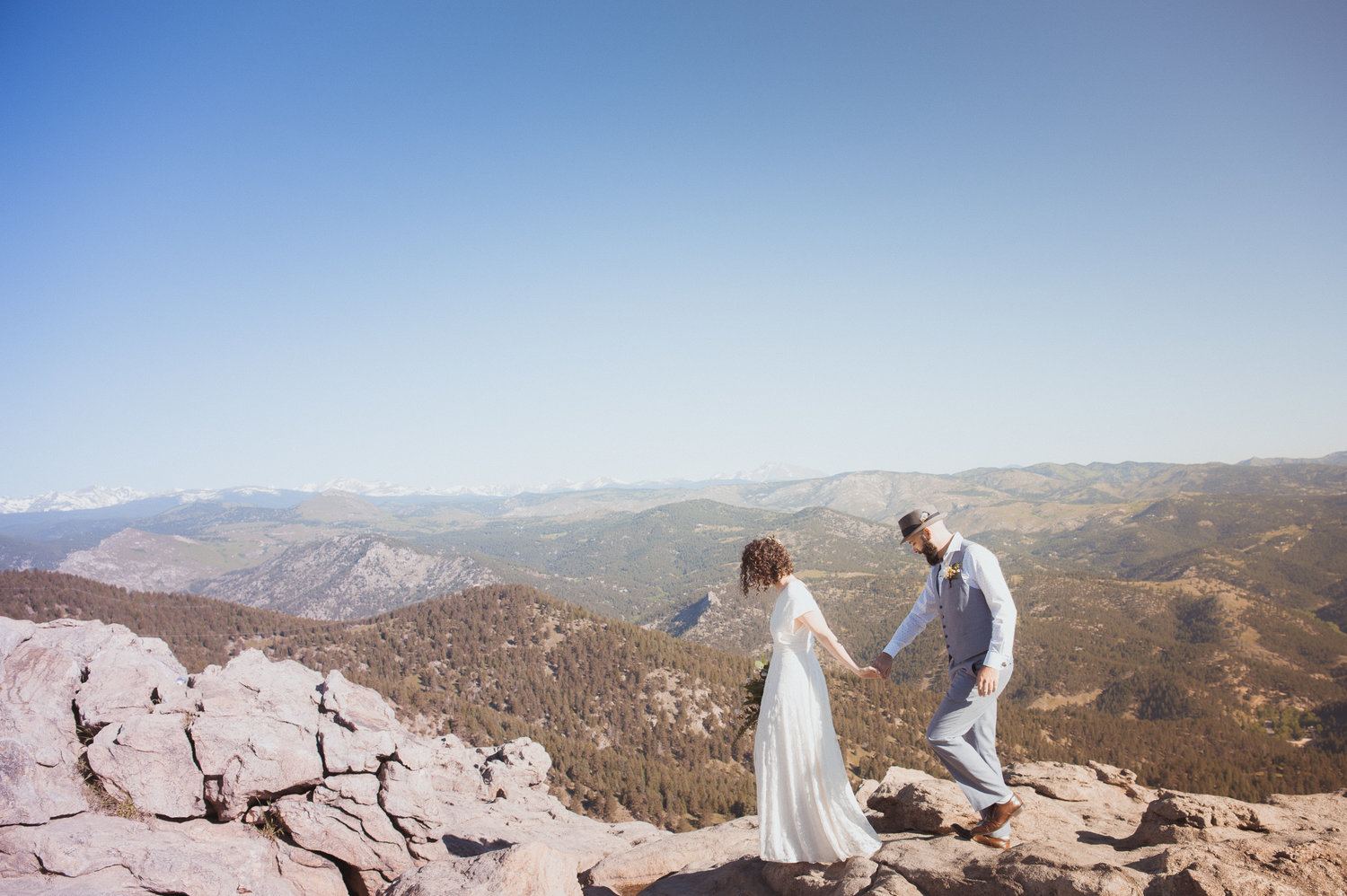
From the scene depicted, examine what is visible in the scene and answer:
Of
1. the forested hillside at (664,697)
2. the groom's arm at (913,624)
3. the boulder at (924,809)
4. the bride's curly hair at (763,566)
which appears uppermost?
the bride's curly hair at (763,566)

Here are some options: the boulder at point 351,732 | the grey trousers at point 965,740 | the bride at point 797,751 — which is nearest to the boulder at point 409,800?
the boulder at point 351,732

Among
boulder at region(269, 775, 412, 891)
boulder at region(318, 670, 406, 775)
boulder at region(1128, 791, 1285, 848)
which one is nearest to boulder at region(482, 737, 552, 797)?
boulder at region(318, 670, 406, 775)

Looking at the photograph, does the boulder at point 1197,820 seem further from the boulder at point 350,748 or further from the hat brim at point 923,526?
the boulder at point 350,748

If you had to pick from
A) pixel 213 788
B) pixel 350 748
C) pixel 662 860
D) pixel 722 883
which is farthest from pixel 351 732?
pixel 722 883

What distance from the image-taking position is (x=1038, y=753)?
98688 mm

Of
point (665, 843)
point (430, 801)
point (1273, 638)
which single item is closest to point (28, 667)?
point (430, 801)

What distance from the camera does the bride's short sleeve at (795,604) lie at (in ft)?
26.9

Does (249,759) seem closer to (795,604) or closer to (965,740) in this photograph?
(795,604)

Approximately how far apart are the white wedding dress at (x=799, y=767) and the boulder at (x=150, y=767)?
13828 mm

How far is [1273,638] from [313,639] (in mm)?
283925

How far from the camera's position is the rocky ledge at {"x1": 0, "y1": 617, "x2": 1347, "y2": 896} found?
23.0 feet

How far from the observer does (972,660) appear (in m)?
7.82

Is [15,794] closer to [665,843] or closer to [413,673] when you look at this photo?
[665,843]

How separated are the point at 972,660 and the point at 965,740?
1.45m
